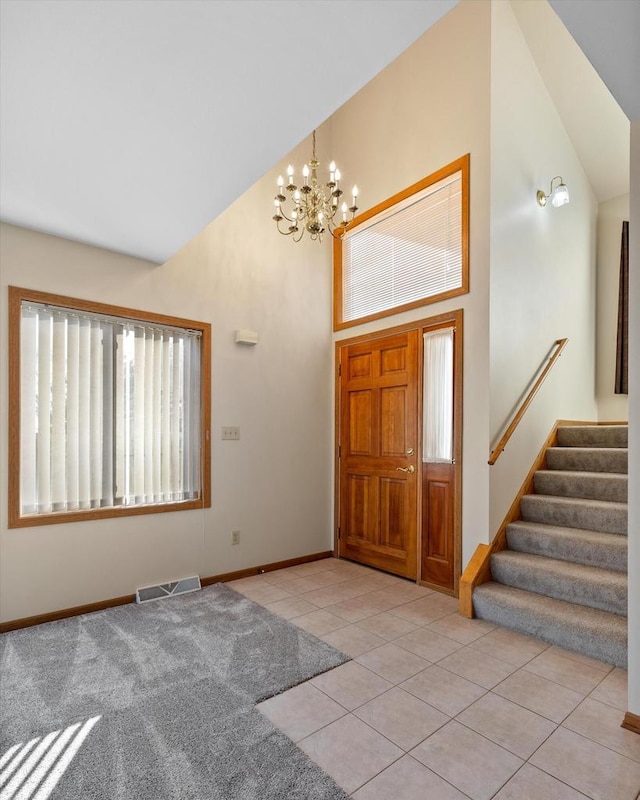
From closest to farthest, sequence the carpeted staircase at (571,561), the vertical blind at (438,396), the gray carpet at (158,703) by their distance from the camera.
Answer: the gray carpet at (158,703)
the carpeted staircase at (571,561)
the vertical blind at (438,396)

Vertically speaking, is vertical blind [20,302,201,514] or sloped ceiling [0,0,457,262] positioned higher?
Result: sloped ceiling [0,0,457,262]

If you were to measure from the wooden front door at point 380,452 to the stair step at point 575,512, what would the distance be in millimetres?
930

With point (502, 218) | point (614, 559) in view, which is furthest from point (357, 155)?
point (614, 559)

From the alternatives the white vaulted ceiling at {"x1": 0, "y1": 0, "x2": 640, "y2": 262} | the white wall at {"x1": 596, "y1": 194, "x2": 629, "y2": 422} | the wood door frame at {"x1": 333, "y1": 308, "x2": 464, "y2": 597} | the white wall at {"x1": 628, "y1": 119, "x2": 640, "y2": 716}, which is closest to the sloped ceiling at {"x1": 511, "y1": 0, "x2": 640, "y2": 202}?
the white wall at {"x1": 596, "y1": 194, "x2": 629, "y2": 422}

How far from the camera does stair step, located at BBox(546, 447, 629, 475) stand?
3.82m

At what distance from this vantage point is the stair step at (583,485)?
11.6 feet

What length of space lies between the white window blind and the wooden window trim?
5.32ft

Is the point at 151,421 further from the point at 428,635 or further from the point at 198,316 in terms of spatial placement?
the point at 428,635

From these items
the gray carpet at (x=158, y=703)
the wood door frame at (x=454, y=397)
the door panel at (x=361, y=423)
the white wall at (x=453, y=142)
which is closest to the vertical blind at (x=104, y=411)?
the gray carpet at (x=158, y=703)

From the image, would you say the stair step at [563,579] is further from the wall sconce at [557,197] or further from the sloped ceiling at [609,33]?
the wall sconce at [557,197]

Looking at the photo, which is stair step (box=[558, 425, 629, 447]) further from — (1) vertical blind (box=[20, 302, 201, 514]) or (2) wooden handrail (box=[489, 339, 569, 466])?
(1) vertical blind (box=[20, 302, 201, 514])

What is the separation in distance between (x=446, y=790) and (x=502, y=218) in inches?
139

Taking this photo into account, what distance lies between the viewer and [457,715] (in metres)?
2.12

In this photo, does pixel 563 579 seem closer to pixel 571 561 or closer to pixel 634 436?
pixel 571 561
